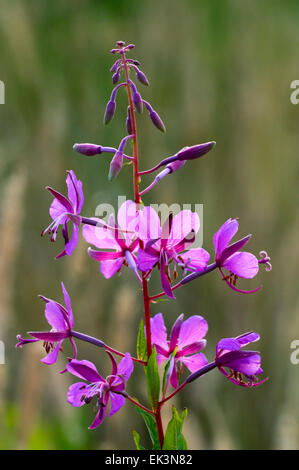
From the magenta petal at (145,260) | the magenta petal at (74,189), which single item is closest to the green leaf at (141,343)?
the magenta petal at (145,260)

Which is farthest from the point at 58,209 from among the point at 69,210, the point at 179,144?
A: the point at 179,144

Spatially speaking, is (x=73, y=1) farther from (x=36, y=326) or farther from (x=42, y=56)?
(x=36, y=326)

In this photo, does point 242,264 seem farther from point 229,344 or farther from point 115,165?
point 115,165

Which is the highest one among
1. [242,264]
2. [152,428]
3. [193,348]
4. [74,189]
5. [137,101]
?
[137,101]

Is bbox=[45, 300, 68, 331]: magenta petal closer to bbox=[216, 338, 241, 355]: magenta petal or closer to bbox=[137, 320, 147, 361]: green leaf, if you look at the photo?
bbox=[137, 320, 147, 361]: green leaf

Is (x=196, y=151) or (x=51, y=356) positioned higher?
(x=196, y=151)

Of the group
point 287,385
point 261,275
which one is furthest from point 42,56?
point 287,385

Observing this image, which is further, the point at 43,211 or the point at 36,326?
the point at 43,211
